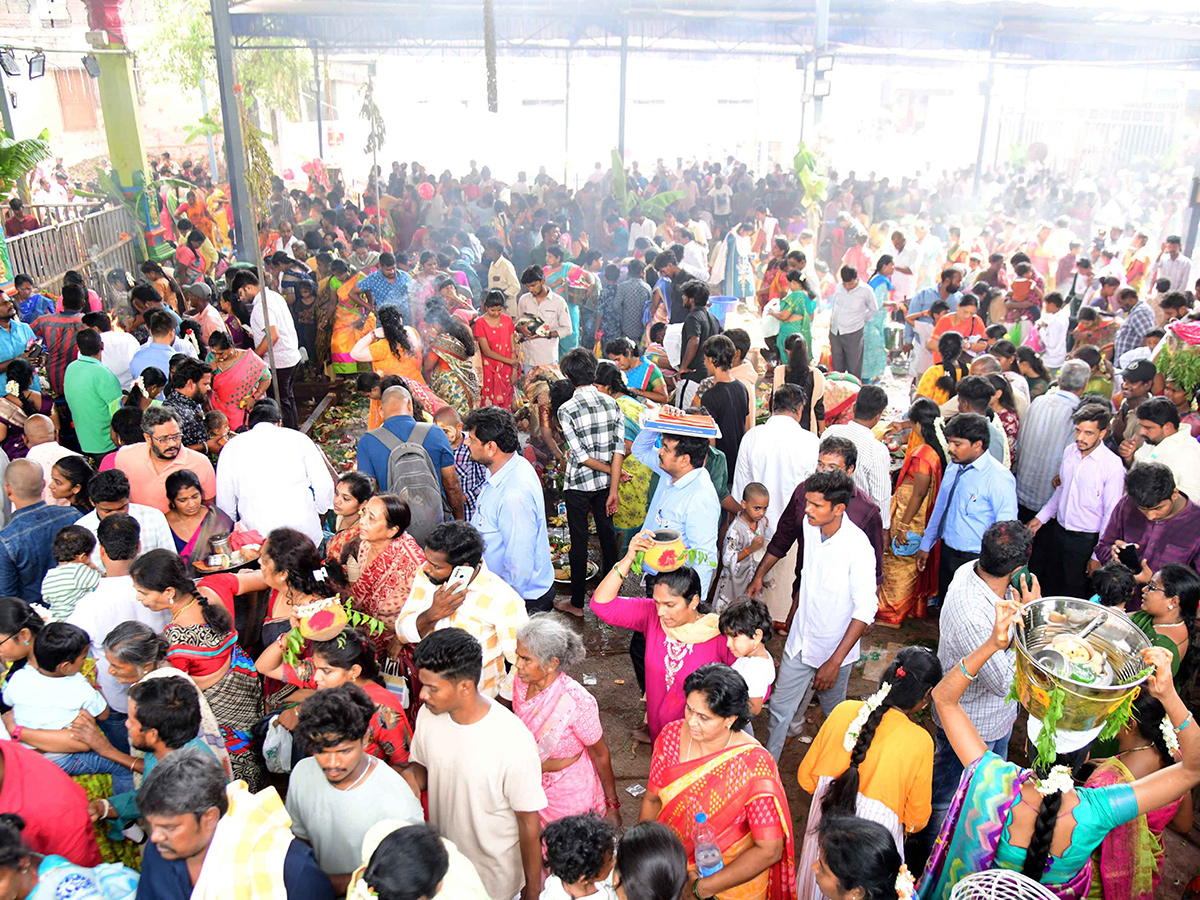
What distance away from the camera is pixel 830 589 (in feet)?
11.5

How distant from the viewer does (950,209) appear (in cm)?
1848

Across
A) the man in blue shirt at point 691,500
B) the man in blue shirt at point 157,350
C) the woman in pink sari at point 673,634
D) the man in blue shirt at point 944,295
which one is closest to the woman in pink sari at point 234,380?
the man in blue shirt at point 157,350

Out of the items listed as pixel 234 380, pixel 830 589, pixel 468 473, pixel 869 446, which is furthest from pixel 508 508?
pixel 234 380

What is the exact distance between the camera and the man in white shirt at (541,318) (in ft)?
25.0

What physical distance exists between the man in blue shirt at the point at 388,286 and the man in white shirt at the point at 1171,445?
618 centimetres

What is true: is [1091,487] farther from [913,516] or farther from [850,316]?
[850,316]

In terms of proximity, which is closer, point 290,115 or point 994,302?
point 994,302

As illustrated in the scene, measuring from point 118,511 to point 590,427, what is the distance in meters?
2.34

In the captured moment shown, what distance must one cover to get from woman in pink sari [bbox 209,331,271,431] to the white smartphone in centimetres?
307

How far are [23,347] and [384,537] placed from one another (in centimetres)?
431

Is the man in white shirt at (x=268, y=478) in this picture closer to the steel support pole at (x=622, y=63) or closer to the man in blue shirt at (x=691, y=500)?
the man in blue shirt at (x=691, y=500)

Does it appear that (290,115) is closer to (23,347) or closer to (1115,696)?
(23,347)

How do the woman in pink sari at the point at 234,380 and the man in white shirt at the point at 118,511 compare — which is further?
the woman in pink sari at the point at 234,380

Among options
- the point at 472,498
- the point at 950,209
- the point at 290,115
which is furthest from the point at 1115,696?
the point at 290,115
